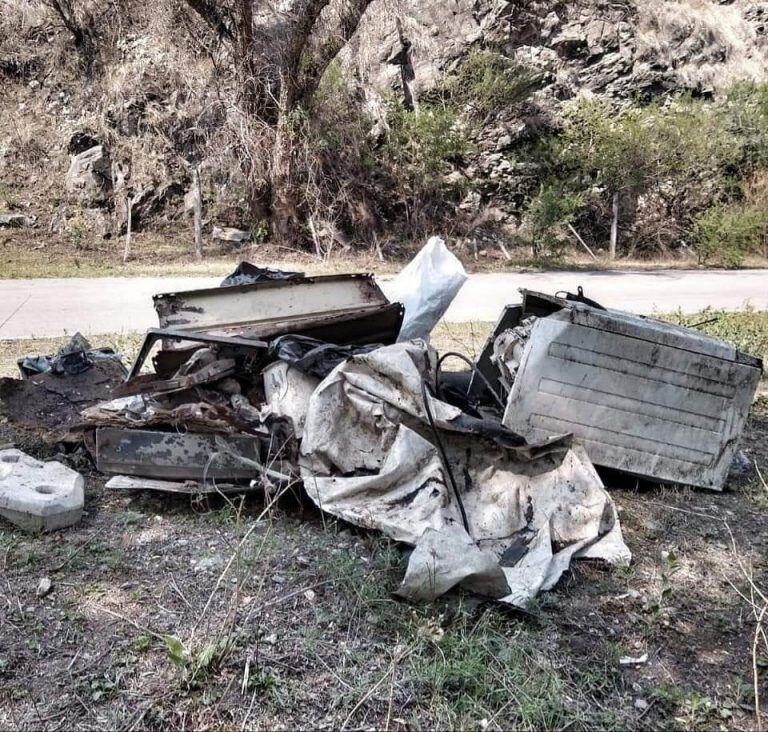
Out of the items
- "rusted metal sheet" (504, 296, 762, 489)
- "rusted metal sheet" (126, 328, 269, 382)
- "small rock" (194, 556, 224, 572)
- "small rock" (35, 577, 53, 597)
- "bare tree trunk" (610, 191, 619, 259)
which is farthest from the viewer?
"bare tree trunk" (610, 191, 619, 259)

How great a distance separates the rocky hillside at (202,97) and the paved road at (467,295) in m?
3.86

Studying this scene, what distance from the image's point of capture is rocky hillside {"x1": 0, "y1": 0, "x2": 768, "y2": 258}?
13984mm

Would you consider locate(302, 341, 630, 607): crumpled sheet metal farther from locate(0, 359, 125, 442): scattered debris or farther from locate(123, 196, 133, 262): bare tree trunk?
locate(123, 196, 133, 262): bare tree trunk

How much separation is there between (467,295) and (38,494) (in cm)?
787

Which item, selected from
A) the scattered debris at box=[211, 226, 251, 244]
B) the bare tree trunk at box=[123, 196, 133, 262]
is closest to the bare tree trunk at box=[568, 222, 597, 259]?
the scattered debris at box=[211, 226, 251, 244]

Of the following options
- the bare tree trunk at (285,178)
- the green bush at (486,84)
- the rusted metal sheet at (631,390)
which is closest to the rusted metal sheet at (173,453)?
the rusted metal sheet at (631,390)

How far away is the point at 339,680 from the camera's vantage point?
2.19m

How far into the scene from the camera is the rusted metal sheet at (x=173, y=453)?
3260 millimetres

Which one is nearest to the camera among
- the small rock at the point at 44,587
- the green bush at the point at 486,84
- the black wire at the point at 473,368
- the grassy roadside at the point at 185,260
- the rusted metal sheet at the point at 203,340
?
the small rock at the point at 44,587

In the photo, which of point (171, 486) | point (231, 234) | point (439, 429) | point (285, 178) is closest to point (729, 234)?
point (285, 178)

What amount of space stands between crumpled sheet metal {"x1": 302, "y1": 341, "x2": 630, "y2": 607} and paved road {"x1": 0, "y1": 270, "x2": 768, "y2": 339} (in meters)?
4.38

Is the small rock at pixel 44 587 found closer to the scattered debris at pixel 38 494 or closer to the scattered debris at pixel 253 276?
the scattered debris at pixel 38 494

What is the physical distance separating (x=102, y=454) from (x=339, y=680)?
1685 millimetres

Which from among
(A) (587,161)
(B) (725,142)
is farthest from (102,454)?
(B) (725,142)
